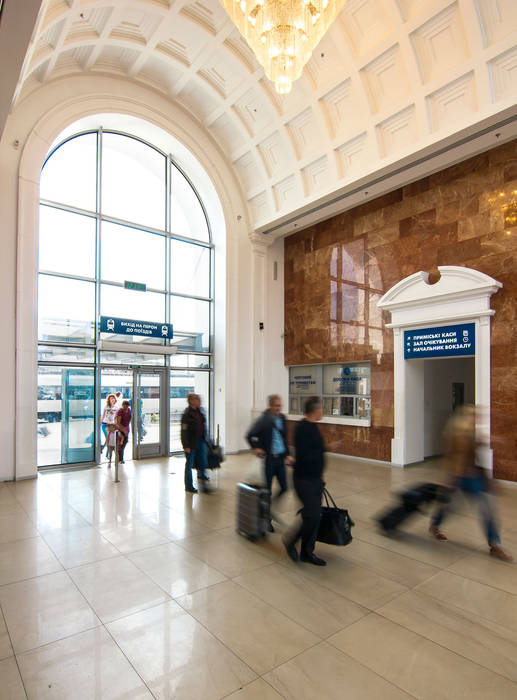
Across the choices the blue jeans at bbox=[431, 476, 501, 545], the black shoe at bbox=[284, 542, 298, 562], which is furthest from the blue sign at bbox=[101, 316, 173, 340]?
the blue jeans at bbox=[431, 476, 501, 545]

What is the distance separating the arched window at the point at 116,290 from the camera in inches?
386

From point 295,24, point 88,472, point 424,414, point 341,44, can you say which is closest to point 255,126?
point 341,44

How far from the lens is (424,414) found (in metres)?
10.6

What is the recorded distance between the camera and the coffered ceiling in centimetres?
747

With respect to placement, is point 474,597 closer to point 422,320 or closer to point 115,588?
point 115,588

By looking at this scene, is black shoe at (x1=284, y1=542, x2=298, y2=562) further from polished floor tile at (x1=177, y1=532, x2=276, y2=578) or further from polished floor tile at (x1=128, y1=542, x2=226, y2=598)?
polished floor tile at (x1=128, y1=542, x2=226, y2=598)

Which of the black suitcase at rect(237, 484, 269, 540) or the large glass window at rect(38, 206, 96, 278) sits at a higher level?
the large glass window at rect(38, 206, 96, 278)

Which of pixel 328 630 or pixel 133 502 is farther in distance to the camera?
pixel 133 502

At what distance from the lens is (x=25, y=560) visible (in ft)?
14.4

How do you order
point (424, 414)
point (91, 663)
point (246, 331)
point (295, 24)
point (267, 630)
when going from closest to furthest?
point (91, 663), point (267, 630), point (295, 24), point (424, 414), point (246, 331)

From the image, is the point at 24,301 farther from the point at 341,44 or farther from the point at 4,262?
the point at 341,44

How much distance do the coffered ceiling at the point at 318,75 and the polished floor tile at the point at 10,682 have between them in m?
6.92

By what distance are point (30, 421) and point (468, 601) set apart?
804 cm

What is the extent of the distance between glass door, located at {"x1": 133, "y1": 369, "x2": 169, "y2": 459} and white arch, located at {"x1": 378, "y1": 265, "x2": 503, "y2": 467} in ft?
19.0
